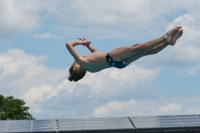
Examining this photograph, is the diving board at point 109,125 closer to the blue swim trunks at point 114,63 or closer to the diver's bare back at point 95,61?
the diver's bare back at point 95,61

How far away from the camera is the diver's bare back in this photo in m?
17.4

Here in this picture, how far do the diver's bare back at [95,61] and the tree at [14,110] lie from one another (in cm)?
5940

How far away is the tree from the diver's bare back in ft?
195

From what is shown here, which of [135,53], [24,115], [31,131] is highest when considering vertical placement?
[24,115]

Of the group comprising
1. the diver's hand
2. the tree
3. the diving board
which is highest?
the tree

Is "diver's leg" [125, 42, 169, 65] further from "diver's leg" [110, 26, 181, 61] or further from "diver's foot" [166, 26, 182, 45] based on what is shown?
"diver's foot" [166, 26, 182, 45]

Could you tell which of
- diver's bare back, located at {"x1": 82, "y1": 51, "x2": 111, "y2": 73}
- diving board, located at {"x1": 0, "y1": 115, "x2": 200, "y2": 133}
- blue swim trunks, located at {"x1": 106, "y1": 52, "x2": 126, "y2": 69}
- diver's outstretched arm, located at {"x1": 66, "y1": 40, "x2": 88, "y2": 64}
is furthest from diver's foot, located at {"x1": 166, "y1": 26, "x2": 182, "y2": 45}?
diving board, located at {"x1": 0, "y1": 115, "x2": 200, "y2": 133}

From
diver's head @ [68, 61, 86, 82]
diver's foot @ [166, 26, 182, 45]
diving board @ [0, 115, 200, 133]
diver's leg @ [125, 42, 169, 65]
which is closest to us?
diver's foot @ [166, 26, 182, 45]

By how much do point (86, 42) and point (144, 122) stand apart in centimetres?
1925

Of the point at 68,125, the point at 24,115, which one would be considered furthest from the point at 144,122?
the point at 24,115

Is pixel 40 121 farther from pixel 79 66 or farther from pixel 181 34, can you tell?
pixel 181 34

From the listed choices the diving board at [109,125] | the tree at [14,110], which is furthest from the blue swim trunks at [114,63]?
the tree at [14,110]

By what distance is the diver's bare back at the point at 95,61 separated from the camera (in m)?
17.4

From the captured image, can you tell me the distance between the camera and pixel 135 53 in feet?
54.8
